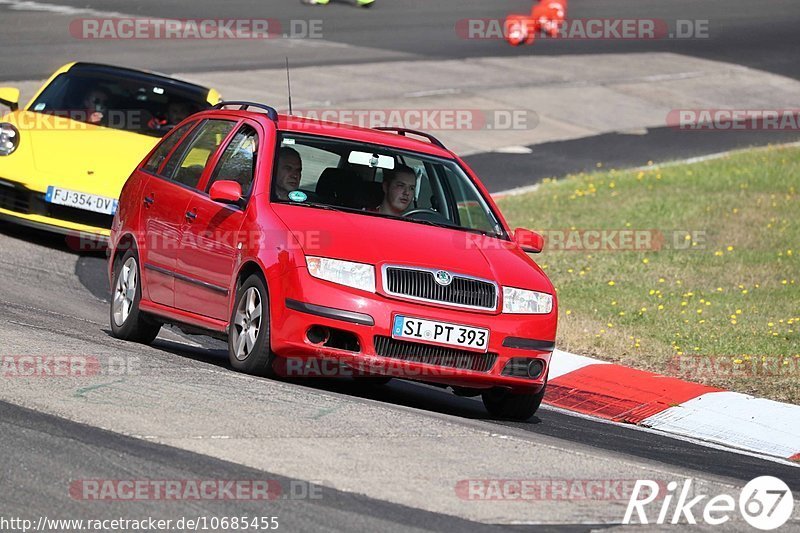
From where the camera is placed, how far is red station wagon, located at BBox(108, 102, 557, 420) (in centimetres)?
→ 798

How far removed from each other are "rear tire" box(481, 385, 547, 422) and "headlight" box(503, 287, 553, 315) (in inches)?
19.2

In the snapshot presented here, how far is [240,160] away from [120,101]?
603 centimetres

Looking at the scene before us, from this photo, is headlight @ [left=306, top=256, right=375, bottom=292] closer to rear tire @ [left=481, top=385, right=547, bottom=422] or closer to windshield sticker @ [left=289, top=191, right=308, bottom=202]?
windshield sticker @ [left=289, top=191, right=308, bottom=202]

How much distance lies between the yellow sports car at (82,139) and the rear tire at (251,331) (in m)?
4.97

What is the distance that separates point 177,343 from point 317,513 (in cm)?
517

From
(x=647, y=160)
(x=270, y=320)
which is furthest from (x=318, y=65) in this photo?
(x=270, y=320)

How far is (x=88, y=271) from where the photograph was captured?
13188 mm

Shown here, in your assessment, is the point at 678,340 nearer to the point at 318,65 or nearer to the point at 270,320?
the point at 270,320

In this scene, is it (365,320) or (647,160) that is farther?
(647,160)

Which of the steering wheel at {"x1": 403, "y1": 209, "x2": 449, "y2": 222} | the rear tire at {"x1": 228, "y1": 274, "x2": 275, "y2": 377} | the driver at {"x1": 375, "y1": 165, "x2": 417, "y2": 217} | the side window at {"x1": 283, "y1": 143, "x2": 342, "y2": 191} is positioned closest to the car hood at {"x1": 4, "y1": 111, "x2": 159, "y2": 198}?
the side window at {"x1": 283, "y1": 143, "x2": 342, "y2": 191}

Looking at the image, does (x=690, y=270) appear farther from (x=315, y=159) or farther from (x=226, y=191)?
(x=226, y=191)

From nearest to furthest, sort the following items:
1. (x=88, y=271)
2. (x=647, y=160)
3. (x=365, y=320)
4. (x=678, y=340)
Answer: (x=365, y=320), (x=678, y=340), (x=88, y=271), (x=647, y=160)

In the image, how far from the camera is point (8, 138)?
1387 centimetres

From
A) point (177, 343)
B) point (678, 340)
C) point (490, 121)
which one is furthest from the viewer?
point (490, 121)
